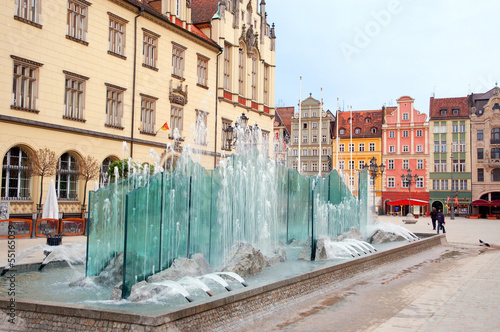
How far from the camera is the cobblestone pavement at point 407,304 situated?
8258 millimetres

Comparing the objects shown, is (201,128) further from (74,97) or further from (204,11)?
(74,97)

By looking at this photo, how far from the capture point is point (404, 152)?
7319cm

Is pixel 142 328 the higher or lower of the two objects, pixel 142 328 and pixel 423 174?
the lower

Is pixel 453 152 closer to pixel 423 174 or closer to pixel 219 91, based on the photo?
pixel 423 174

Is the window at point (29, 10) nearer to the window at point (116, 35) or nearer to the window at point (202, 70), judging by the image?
the window at point (116, 35)

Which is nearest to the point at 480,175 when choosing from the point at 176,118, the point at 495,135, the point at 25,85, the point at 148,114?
the point at 495,135

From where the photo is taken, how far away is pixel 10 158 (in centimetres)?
2280

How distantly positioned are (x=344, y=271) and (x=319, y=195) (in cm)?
567

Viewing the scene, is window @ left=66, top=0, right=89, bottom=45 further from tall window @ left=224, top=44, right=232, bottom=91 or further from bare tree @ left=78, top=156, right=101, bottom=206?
tall window @ left=224, top=44, right=232, bottom=91

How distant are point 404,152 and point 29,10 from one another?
59943 mm

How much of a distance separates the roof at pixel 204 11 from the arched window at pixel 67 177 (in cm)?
1753

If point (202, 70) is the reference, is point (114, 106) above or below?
below

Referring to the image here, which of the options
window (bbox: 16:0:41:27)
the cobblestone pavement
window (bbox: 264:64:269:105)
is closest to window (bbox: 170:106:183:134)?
window (bbox: 16:0:41:27)

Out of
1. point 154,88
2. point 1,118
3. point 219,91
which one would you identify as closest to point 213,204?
point 1,118
